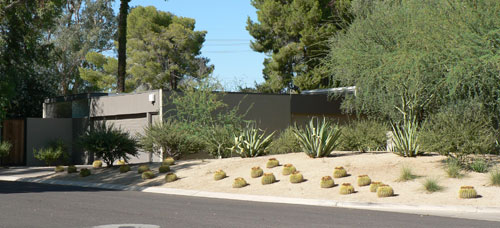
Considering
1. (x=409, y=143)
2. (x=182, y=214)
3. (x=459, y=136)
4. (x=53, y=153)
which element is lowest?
(x=182, y=214)

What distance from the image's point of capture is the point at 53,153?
29406mm

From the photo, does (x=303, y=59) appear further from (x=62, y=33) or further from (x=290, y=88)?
(x=62, y=33)

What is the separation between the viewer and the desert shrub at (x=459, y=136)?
17156mm

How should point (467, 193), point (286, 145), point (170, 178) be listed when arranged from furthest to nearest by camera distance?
1. point (286, 145)
2. point (170, 178)
3. point (467, 193)

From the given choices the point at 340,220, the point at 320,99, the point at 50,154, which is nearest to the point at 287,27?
the point at 320,99

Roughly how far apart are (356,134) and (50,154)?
Result: 48.9 feet

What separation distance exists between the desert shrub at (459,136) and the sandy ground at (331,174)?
53 cm

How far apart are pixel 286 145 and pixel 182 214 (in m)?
11.4

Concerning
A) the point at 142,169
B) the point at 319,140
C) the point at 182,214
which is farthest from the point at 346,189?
the point at 142,169

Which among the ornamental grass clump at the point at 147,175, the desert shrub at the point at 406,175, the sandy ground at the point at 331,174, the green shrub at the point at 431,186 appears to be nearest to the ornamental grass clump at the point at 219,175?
the sandy ground at the point at 331,174

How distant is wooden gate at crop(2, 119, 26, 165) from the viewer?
30516 mm

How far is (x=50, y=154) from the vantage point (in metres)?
29.3

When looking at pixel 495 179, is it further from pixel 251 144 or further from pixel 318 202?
pixel 251 144

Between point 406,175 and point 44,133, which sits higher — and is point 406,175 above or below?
below
